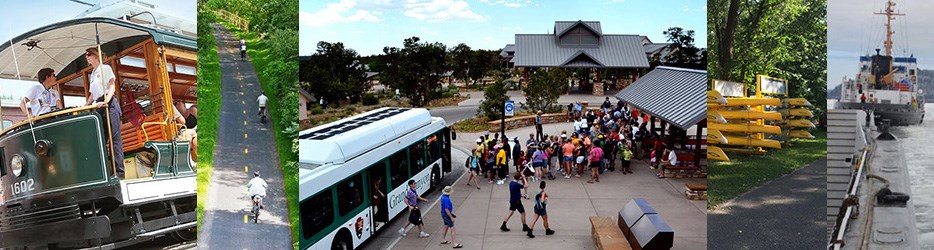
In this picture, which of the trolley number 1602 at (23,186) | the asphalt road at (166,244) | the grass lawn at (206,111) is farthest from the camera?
the grass lawn at (206,111)

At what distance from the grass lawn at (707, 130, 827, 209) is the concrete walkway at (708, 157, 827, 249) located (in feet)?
0.13

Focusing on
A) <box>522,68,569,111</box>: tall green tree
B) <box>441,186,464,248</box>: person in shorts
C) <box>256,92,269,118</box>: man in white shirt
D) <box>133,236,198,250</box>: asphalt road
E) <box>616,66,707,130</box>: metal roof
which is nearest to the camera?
→ <box>133,236,198,250</box>: asphalt road

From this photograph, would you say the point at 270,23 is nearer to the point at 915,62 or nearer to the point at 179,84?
the point at 179,84

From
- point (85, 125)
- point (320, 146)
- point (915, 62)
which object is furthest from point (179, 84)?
point (915, 62)

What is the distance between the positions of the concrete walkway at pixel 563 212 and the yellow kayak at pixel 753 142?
A: 1067 mm

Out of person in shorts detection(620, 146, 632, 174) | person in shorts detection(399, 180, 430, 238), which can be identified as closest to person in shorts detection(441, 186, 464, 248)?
person in shorts detection(399, 180, 430, 238)

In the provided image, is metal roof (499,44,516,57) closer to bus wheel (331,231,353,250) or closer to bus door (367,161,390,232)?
bus door (367,161,390,232)

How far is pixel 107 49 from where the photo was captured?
14.7ft

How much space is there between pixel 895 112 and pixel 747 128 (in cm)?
82

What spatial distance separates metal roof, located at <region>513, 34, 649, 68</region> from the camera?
5297mm

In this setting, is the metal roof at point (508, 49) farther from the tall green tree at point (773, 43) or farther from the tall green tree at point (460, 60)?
the tall green tree at point (773, 43)

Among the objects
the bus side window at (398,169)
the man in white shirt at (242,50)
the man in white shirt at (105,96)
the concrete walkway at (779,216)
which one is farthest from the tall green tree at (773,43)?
the man in white shirt at (105,96)

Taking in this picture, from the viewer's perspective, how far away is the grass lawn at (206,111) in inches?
195

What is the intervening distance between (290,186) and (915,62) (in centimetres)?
411
